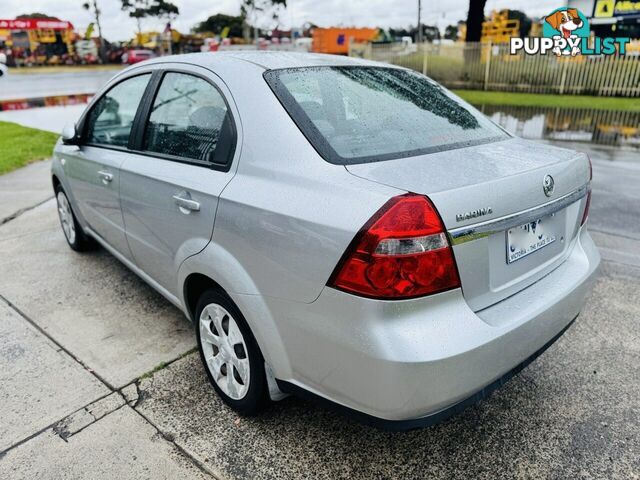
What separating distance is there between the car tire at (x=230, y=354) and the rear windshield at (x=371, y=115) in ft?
2.87

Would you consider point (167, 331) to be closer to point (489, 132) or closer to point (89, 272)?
point (89, 272)

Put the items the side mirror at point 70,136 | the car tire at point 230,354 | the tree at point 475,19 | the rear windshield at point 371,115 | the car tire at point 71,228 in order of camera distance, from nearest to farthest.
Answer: the rear windshield at point 371,115 < the car tire at point 230,354 < the side mirror at point 70,136 < the car tire at point 71,228 < the tree at point 475,19

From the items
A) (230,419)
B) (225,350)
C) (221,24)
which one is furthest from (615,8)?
(221,24)

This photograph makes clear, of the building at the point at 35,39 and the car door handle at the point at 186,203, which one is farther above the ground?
the building at the point at 35,39

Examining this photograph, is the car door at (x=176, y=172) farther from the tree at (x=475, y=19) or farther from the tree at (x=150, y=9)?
the tree at (x=150, y=9)

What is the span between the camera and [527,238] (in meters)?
2.08

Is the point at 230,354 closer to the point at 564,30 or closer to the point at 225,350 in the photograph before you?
the point at 225,350

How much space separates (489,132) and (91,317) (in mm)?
2794

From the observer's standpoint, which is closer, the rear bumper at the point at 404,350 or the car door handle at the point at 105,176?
the rear bumper at the point at 404,350

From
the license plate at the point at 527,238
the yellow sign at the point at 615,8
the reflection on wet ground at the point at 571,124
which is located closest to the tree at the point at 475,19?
the reflection on wet ground at the point at 571,124

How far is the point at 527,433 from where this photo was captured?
241 cm

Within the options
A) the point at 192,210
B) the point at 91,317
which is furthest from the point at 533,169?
the point at 91,317

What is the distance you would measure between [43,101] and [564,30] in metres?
18.6

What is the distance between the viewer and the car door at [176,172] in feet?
7.82
